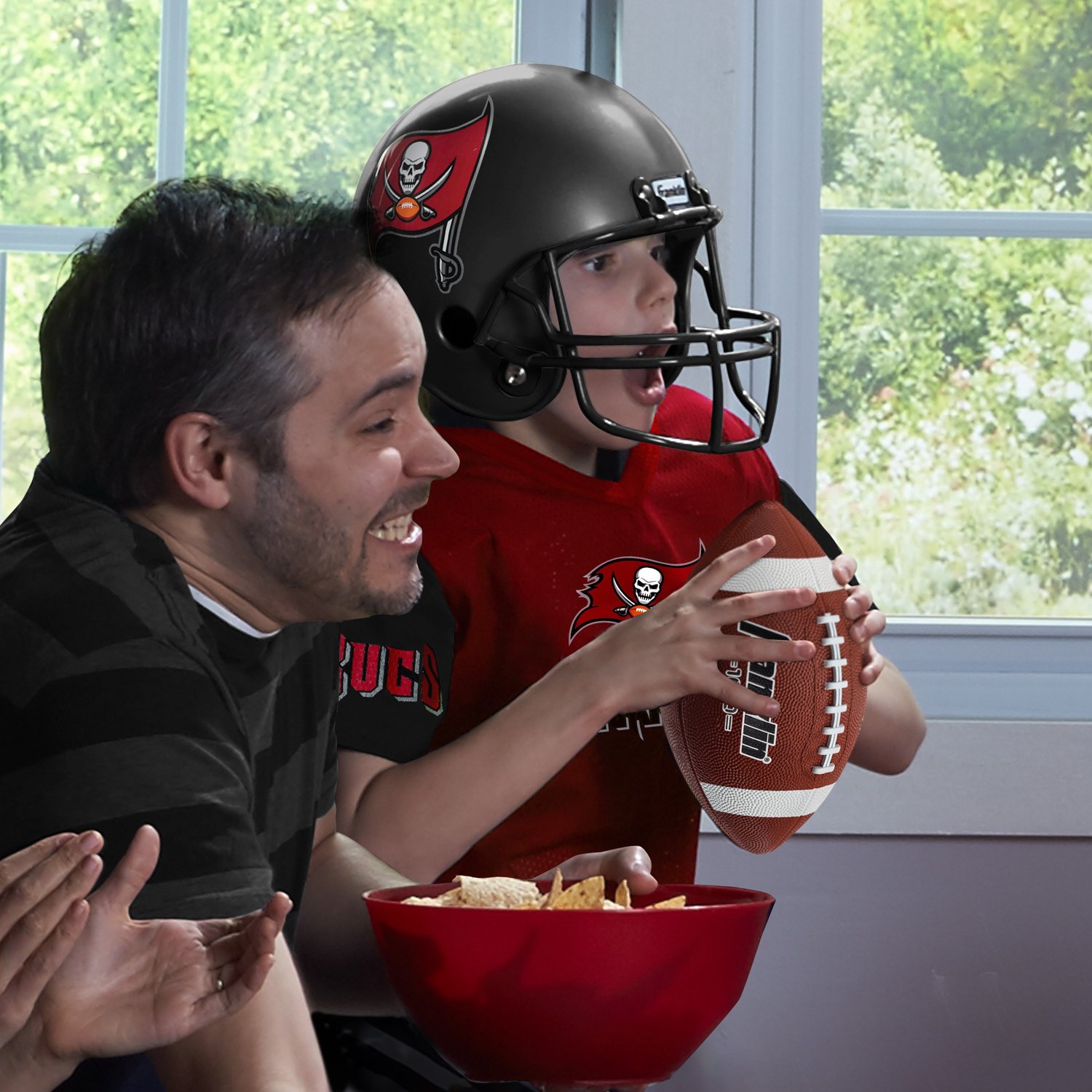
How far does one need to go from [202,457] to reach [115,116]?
111 centimetres

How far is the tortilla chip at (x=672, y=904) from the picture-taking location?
0.79m

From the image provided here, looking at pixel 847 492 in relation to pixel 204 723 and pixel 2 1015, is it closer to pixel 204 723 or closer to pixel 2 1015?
pixel 204 723

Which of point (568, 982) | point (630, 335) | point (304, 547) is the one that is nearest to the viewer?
point (568, 982)

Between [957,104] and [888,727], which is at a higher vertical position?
[957,104]

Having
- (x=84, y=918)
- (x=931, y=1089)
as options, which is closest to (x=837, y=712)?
(x=931, y=1089)

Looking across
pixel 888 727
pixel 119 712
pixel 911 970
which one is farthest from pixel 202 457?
pixel 911 970

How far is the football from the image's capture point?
104 cm

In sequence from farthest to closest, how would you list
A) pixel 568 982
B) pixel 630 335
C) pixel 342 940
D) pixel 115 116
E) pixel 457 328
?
pixel 115 116
pixel 457 328
pixel 630 335
pixel 342 940
pixel 568 982

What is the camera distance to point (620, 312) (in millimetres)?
1191

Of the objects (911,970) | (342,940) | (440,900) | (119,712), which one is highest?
(119,712)

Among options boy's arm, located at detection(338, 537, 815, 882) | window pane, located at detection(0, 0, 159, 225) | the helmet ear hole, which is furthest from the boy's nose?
window pane, located at detection(0, 0, 159, 225)

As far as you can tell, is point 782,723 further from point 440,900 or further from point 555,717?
point 440,900

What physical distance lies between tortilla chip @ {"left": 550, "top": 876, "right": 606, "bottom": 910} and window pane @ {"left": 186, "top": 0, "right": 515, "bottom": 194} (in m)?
1.19

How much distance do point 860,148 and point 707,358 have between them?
0.84 meters
